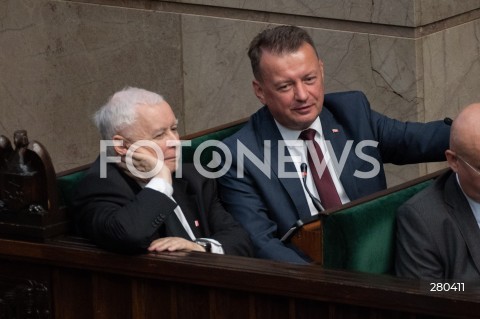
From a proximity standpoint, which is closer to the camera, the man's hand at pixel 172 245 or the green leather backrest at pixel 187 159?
the man's hand at pixel 172 245

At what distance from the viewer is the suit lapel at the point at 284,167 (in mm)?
4789

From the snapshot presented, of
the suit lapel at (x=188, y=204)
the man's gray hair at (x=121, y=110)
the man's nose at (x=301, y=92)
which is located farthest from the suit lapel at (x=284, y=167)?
the man's gray hair at (x=121, y=110)

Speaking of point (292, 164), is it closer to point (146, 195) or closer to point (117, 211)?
point (146, 195)

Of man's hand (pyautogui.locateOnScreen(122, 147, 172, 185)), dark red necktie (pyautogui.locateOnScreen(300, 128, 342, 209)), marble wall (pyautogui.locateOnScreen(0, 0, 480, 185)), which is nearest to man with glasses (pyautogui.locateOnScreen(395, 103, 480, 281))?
dark red necktie (pyautogui.locateOnScreen(300, 128, 342, 209))

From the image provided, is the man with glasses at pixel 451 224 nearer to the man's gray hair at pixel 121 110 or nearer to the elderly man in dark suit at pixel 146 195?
the elderly man in dark suit at pixel 146 195

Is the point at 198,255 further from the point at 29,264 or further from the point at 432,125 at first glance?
the point at 432,125

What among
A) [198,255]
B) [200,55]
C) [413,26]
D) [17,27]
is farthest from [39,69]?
[198,255]

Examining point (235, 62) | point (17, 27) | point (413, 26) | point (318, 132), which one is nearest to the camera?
point (318, 132)

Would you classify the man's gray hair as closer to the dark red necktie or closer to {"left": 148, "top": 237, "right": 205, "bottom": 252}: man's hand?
{"left": 148, "top": 237, "right": 205, "bottom": 252}: man's hand

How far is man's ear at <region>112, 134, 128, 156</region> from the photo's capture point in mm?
4559

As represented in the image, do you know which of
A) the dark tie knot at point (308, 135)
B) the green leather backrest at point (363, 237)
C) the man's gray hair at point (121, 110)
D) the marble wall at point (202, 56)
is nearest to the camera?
the green leather backrest at point (363, 237)

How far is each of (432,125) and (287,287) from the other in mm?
1333

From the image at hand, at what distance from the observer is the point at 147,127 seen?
4559 millimetres

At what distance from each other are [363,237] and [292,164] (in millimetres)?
812
